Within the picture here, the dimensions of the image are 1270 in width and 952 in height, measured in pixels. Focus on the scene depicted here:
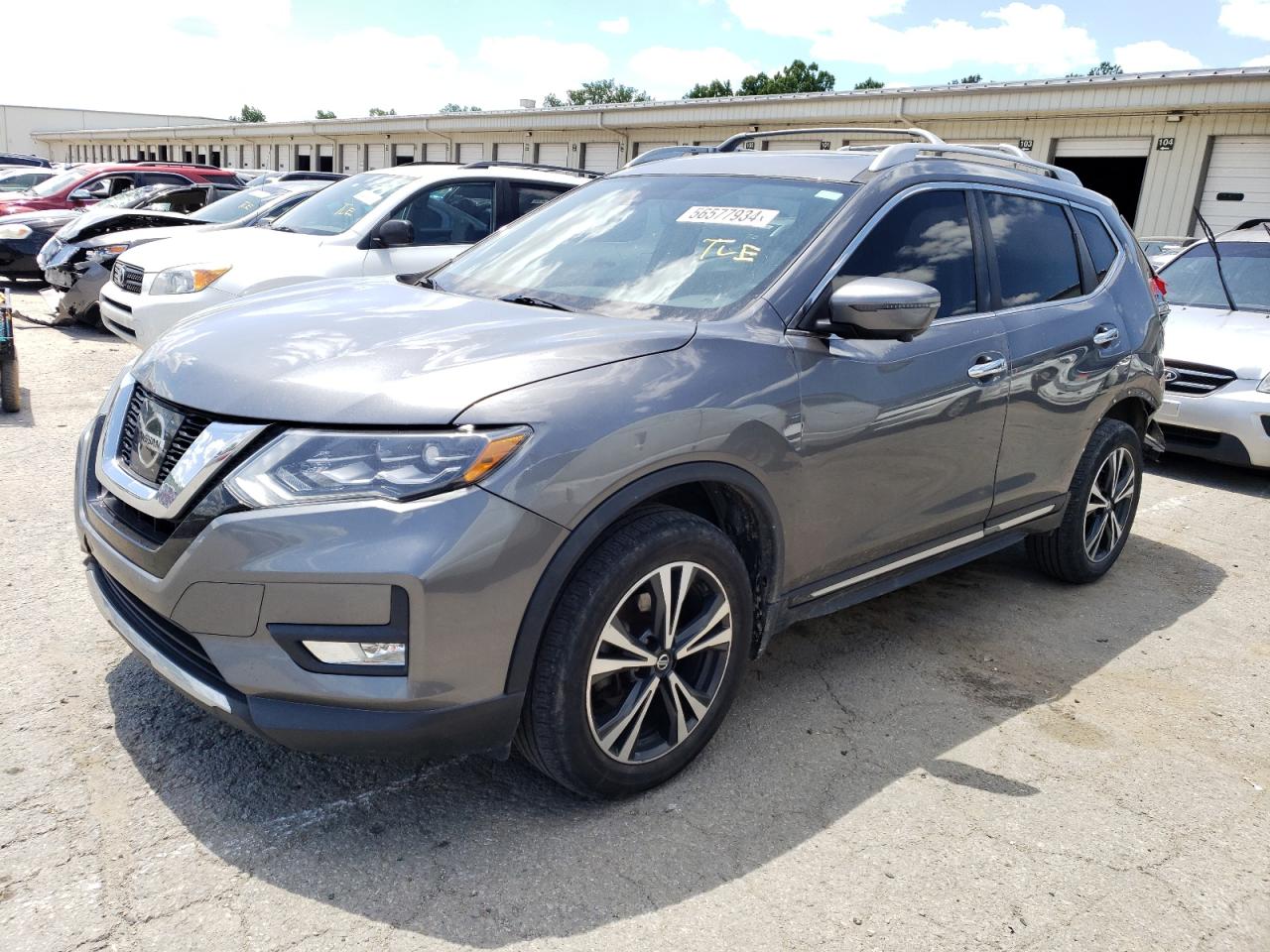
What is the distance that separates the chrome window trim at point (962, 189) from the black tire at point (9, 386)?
576 centimetres

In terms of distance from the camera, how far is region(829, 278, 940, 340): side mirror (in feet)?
9.73

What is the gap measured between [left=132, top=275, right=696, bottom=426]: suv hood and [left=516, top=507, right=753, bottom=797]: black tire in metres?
0.49

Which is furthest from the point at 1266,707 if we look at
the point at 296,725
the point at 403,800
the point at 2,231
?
the point at 2,231

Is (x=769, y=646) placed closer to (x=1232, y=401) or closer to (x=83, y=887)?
(x=83, y=887)

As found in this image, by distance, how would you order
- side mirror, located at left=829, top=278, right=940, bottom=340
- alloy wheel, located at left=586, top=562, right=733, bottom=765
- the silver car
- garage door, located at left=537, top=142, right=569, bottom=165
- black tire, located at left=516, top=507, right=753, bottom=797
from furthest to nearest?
garage door, located at left=537, top=142, right=569, bottom=165 < the silver car < side mirror, located at left=829, top=278, right=940, bottom=340 < alloy wheel, located at left=586, top=562, right=733, bottom=765 < black tire, located at left=516, top=507, right=753, bottom=797

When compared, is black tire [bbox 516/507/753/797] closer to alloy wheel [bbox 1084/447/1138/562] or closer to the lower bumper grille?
the lower bumper grille

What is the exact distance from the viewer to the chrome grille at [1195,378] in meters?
6.98

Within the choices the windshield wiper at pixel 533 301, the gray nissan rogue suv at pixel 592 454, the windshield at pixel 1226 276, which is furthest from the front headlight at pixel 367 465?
the windshield at pixel 1226 276

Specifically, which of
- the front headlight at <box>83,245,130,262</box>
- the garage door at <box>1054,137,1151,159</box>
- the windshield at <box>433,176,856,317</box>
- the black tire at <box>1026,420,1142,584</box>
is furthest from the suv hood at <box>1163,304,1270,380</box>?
the garage door at <box>1054,137,1151,159</box>

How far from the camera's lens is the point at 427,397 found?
2420 mm

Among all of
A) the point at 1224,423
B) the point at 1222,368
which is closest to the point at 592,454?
the point at 1224,423

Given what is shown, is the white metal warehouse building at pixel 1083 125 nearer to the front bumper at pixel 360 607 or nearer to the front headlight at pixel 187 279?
the front headlight at pixel 187 279

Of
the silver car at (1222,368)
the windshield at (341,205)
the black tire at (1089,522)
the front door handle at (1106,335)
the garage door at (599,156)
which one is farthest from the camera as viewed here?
the garage door at (599,156)

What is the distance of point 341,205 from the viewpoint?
8.16 metres
